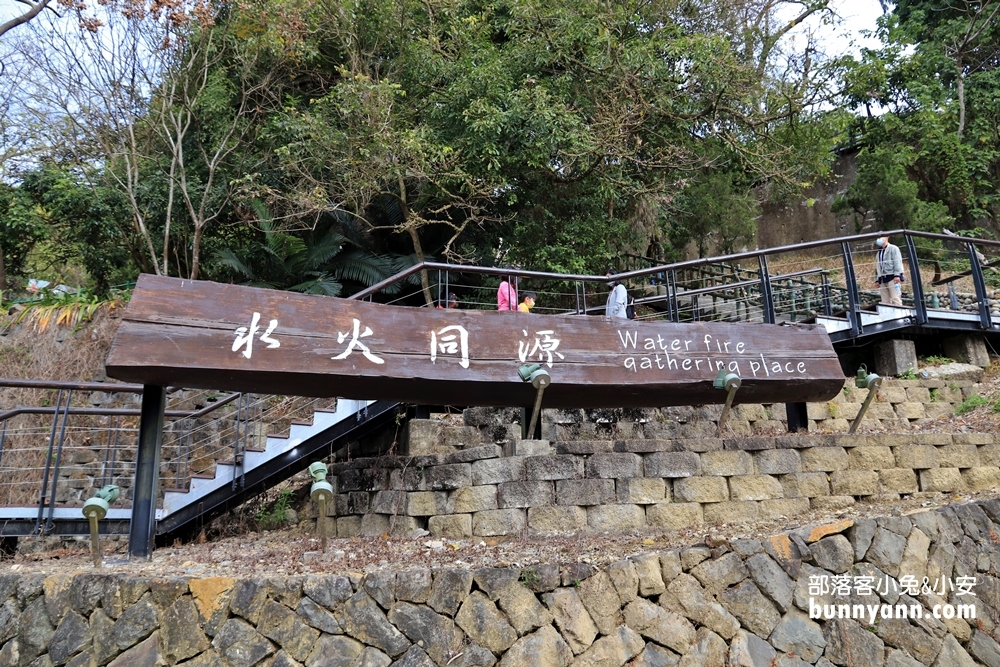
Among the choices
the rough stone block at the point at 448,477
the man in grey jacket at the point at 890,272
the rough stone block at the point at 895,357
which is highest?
the man in grey jacket at the point at 890,272

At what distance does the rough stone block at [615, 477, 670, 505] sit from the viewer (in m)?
6.88

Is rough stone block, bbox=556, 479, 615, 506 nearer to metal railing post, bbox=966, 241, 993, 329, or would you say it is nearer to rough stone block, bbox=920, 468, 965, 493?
rough stone block, bbox=920, 468, 965, 493

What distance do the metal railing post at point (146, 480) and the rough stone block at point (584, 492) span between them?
331cm

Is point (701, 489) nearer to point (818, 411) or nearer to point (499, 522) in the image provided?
point (499, 522)

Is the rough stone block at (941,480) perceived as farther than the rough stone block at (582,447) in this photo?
Yes

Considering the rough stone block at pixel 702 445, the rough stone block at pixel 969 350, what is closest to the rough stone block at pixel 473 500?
the rough stone block at pixel 702 445

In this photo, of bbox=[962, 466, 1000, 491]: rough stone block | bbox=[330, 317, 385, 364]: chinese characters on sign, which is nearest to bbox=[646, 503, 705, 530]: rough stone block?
bbox=[330, 317, 385, 364]: chinese characters on sign

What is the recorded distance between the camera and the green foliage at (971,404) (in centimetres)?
997

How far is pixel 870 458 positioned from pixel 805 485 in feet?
2.83

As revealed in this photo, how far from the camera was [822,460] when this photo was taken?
741 cm

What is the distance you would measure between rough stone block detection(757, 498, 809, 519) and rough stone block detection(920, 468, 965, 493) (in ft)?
4.80

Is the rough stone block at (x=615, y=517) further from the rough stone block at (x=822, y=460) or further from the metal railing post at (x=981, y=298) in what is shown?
the metal railing post at (x=981, y=298)

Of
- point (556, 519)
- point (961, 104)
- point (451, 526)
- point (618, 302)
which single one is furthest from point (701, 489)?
point (961, 104)

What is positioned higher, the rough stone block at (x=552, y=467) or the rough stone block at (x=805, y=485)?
the rough stone block at (x=552, y=467)
